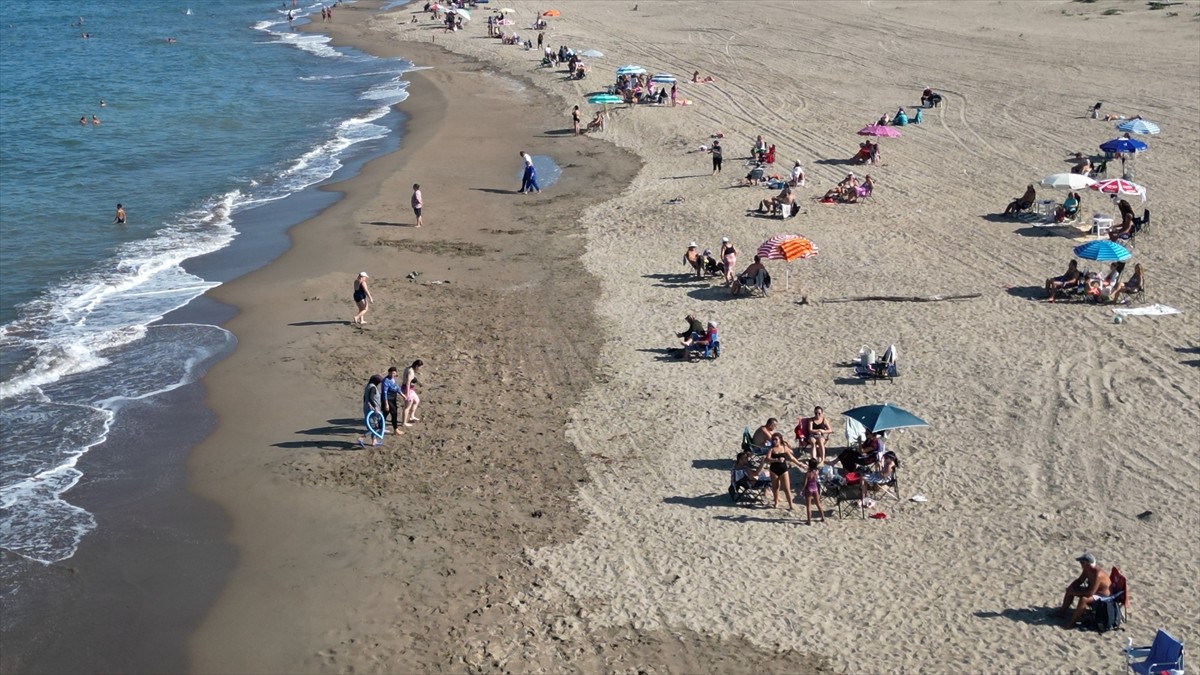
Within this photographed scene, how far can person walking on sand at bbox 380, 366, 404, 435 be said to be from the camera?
1667cm

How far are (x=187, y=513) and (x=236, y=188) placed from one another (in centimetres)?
1887

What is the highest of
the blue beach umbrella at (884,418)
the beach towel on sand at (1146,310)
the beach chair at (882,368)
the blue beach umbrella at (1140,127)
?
the blue beach umbrella at (1140,127)

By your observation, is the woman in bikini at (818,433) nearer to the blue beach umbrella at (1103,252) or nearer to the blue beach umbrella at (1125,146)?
the blue beach umbrella at (1103,252)

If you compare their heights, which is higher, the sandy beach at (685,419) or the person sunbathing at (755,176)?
the person sunbathing at (755,176)

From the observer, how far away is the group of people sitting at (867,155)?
98.7 feet

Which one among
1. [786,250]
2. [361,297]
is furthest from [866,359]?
[361,297]

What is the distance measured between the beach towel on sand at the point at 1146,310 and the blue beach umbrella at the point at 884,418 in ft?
22.8

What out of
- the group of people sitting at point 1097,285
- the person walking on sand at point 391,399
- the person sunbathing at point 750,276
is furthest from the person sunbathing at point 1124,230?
the person walking on sand at point 391,399

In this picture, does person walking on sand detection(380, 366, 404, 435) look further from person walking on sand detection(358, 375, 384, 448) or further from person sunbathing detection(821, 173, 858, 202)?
person sunbathing detection(821, 173, 858, 202)

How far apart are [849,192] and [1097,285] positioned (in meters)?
7.70

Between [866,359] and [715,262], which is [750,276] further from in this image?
[866,359]

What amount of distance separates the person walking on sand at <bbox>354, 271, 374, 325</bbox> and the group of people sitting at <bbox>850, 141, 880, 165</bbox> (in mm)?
14873

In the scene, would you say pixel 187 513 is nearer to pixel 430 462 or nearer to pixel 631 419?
pixel 430 462

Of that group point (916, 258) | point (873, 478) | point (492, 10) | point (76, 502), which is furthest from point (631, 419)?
point (492, 10)
